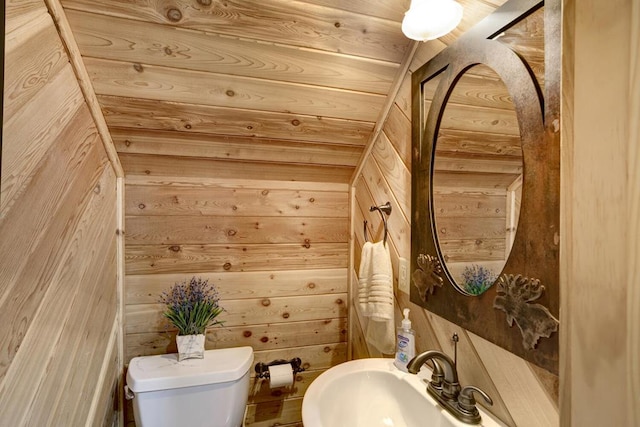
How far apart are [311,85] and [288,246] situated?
0.87 metres

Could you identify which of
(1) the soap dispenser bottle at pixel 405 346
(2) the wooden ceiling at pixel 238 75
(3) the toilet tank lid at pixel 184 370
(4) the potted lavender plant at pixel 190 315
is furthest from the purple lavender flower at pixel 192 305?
(1) the soap dispenser bottle at pixel 405 346

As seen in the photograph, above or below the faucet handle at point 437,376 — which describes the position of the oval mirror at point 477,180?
above

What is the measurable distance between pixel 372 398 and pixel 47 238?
43.4 inches

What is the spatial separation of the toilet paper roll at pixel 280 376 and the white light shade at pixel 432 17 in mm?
1633

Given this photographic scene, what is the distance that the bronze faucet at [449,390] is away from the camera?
0.79 meters

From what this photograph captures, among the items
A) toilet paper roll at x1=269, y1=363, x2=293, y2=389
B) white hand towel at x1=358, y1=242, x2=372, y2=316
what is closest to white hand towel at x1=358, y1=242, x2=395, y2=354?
white hand towel at x1=358, y1=242, x2=372, y2=316

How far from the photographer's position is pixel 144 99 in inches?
47.5

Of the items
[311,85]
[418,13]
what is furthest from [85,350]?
[418,13]

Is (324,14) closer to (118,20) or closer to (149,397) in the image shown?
(118,20)

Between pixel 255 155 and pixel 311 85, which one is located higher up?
pixel 311 85

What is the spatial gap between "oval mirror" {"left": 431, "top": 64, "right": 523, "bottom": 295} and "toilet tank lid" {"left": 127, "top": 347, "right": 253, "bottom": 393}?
1.04m

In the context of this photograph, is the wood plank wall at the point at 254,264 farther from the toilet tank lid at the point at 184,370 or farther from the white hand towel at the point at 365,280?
the white hand towel at the point at 365,280

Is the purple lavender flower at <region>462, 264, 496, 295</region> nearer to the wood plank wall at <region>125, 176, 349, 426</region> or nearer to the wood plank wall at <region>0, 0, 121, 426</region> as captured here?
the wood plank wall at <region>125, 176, 349, 426</region>

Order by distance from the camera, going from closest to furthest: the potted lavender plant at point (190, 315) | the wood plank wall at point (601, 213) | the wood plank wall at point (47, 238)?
the wood plank wall at point (601, 213), the wood plank wall at point (47, 238), the potted lavender plant at point (190, 315)
